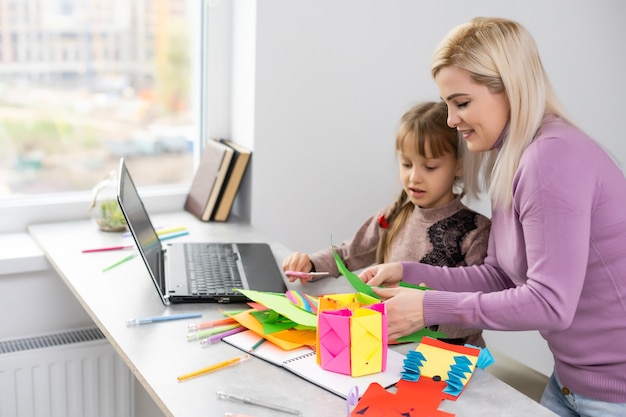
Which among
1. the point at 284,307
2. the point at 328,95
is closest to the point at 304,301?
A: the point at 284,307

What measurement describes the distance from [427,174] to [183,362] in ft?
2.53

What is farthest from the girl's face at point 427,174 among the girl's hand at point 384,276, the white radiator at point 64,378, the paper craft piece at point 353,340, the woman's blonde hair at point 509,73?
the white radiator at point 64,378

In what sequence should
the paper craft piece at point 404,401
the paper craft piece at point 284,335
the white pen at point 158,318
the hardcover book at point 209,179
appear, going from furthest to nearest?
the hardcover book at point 209,179 < the white pen at point 158,318 < the paper craft piece at point 284,335 < the paper craft piece at point 404,401

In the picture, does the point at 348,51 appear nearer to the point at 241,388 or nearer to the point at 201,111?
the point at 201,111

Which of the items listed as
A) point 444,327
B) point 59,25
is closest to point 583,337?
point 444,327

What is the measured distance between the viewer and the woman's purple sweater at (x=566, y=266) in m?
1.43

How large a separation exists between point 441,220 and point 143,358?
0.81 metres

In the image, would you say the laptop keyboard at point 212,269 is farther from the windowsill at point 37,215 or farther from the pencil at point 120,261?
the windowsill at point 37,215

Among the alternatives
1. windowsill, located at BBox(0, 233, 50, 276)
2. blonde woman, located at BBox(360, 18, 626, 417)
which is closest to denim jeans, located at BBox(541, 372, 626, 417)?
blonde woman, located at BBox(360, 18, 626, 417)

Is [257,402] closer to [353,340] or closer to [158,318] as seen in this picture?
[353,340]

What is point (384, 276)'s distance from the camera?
175 cm

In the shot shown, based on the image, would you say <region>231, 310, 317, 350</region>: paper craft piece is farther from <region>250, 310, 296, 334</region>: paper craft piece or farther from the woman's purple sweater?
the woman's purple sweater

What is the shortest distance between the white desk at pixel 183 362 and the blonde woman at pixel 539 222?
5.6 inches

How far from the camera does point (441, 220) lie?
6.38 ft
